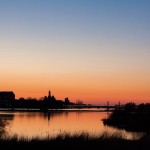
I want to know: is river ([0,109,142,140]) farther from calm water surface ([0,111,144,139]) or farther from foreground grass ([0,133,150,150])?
foreground grass ([0,133,150,150])

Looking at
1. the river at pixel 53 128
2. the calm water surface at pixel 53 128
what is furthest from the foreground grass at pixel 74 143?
the calm water surface at pixel 53 128

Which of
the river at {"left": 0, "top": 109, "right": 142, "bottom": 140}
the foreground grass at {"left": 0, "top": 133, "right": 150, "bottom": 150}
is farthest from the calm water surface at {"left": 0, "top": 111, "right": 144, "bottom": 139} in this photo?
the foreground grass at {"left": 0, "top": 133, "right": 150, "bottom": 150}

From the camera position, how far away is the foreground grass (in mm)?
21062

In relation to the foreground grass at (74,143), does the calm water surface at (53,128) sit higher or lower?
lower

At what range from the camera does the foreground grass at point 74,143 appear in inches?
829

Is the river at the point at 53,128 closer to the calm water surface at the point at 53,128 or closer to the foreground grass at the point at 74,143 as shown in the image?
the calm water surface at the point at 53,128

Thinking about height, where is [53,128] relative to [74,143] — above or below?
below

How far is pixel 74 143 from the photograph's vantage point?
71.8 ft

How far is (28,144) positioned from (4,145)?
1.38m

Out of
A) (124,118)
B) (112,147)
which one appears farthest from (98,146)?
(124,118)

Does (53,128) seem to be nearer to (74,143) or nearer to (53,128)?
(53,128)

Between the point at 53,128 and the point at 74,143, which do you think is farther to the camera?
the point at 53,128

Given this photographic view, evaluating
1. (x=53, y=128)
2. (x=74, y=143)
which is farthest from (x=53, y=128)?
(x=74, y=143)

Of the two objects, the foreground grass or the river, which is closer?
the foreground grass
